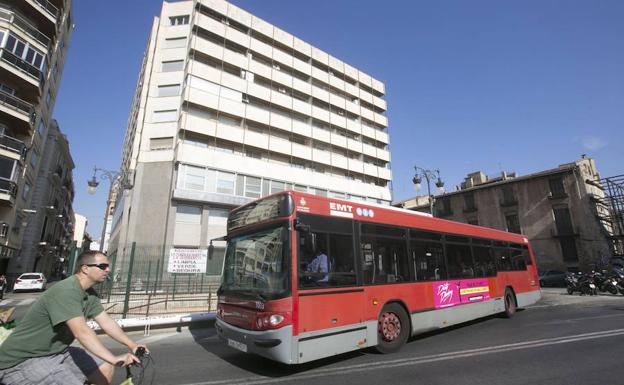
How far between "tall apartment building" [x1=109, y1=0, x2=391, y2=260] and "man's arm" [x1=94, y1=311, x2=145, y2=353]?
1736 centimetres

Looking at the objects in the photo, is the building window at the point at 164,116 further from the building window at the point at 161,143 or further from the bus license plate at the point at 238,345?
the bus license plate at the point at 238,345

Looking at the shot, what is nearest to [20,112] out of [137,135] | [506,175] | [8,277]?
[137,135]

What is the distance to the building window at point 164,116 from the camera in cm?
2486

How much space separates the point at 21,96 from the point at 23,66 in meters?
2.60

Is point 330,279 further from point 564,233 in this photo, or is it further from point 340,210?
point 564,233

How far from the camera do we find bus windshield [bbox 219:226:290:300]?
5.05 m

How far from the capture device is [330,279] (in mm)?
5516

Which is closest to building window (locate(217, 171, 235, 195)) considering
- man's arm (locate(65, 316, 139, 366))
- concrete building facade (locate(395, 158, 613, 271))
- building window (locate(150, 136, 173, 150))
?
building window (locate(150, 136, 173, 150))

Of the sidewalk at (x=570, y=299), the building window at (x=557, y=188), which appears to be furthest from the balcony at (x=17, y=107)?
the building window at (x=557, y=188)

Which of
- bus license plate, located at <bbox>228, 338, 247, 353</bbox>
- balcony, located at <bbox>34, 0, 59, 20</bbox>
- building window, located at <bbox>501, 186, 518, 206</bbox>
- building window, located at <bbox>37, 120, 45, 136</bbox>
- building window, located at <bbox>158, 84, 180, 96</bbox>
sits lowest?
bus license plate, located at <bbox>228, 338, 247, 353</bbox>

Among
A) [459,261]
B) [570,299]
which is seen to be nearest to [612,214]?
[570,299]

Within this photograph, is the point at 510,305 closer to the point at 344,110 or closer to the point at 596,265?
the point at 596,265

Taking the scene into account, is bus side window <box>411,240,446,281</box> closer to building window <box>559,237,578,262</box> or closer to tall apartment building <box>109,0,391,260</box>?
A: tall apartment building <box>109,0,391,260</box>

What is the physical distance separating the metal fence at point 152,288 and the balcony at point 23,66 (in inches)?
739
